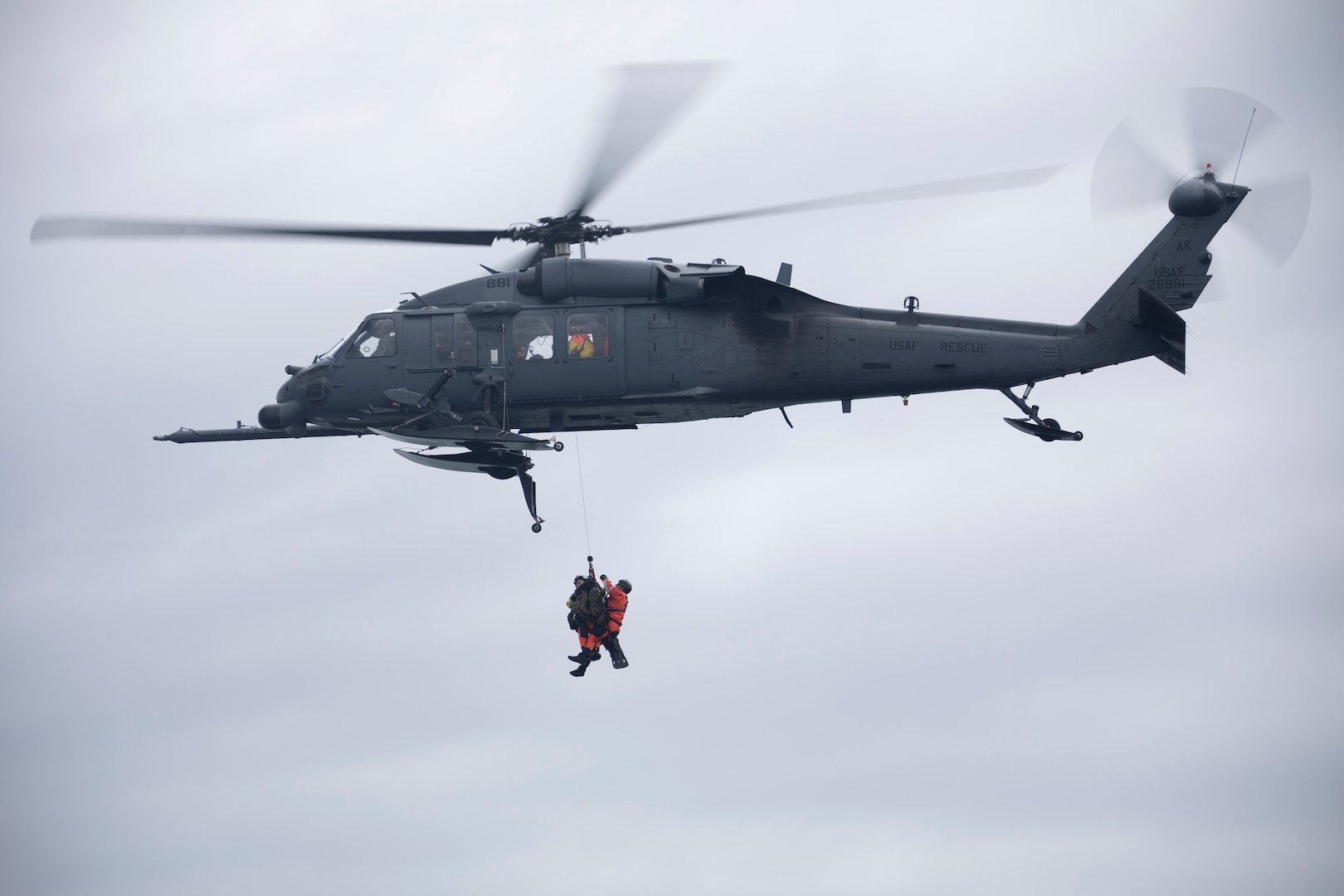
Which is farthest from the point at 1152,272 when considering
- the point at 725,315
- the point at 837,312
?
the point at 725,315

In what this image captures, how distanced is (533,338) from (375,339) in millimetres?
3487

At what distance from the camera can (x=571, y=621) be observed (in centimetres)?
3081

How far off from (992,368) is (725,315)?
5128 millimetres

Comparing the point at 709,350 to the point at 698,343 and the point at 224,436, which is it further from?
the point at 224,436

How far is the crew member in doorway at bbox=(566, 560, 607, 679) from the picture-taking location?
3064cm

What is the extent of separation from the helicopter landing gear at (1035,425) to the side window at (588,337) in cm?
768

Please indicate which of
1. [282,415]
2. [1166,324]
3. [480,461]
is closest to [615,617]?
[480,461]

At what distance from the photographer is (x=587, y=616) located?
30625 mm

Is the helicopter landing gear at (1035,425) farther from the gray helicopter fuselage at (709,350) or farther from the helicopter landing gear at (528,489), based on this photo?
the helicopter landing gear at (528,489)

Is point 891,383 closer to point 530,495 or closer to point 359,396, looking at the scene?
point 530,495

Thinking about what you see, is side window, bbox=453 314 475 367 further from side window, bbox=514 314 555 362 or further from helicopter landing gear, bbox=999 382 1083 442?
helicopter landing gear, bbox=999 382 1083 442

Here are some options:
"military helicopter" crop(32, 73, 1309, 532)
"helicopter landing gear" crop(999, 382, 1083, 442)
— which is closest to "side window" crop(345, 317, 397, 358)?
"military helicopter" crop(32, 73, 1309, 532)

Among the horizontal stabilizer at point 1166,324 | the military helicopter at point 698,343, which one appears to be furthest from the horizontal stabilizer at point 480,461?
the horizontal stabilizer at point 1166,324

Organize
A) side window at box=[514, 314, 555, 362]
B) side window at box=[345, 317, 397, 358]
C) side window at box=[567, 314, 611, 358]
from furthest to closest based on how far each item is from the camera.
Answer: side window at box=[345, 317, 397, 358]
side window at box=[514, 314, 555, 362]
side window at box=[567, 314, 611, 358]
